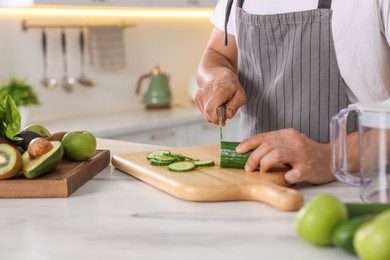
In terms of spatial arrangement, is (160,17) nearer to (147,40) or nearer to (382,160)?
(147,40)

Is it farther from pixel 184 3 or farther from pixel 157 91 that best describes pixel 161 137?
pixel 184 3

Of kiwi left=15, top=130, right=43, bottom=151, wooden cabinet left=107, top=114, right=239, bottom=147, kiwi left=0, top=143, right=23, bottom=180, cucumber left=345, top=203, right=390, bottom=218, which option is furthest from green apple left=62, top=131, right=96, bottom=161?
wooden cabinet left=107, top=114, right=239, bottom=147

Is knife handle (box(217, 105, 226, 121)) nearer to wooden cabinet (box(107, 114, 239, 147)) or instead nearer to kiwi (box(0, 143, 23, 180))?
kiwi (box(0, 143, 23, 180))

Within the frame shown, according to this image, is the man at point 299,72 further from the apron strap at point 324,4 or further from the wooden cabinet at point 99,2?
the wooden cabinet at point 99,2

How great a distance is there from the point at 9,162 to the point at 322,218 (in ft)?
2.36

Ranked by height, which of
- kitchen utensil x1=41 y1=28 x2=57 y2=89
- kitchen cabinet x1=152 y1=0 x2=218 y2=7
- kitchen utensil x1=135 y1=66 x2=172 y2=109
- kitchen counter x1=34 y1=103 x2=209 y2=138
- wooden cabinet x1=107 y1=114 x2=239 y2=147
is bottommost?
wooden cabinet x1=107 y1=114 x2=239 y2=147

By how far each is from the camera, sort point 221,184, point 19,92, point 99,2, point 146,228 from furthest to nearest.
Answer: point 99,2 < point 19,92 < point 221,184 < point 146,228

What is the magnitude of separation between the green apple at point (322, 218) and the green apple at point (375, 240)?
7 centimetres

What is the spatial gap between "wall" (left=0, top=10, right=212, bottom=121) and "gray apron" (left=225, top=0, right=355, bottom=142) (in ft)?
6.46

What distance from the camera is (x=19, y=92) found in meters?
3.37

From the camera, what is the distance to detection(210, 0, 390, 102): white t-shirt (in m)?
1.70

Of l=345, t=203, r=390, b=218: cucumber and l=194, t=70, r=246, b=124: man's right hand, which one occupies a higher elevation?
l=194, t=70, r=246, b=124: man's right hand

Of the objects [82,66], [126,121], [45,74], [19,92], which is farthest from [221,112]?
[82,66]

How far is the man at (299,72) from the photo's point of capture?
1657 millimetres
